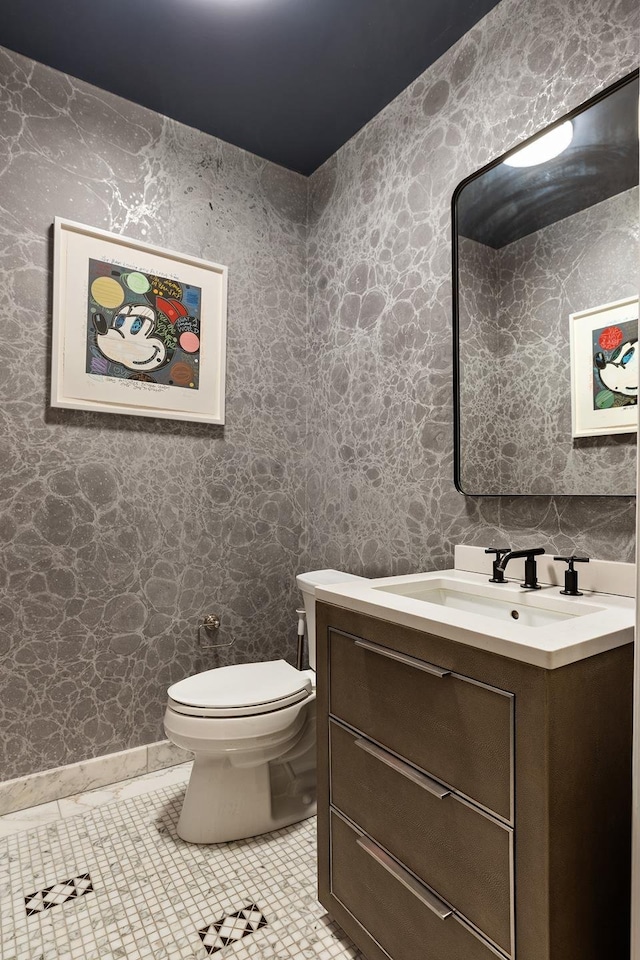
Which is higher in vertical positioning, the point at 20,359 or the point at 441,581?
the point at 20,359

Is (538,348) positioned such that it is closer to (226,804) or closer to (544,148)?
(544,148)

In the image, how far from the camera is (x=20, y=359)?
73.4 inches

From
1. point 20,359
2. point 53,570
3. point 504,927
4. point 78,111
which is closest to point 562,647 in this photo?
point 504,927

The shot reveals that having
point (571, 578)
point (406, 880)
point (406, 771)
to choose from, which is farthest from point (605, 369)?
point (406, 880)

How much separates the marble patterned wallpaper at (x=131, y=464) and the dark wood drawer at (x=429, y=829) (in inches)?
43.1

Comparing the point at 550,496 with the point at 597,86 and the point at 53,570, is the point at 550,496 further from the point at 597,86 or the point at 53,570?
the point at 53,570

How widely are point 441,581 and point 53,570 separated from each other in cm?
135

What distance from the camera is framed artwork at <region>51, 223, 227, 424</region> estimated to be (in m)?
1.93

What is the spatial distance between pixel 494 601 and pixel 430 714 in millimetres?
515

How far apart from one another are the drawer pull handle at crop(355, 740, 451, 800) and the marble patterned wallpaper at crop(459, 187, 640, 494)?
81cm

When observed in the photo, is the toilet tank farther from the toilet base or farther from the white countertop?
the white countertop

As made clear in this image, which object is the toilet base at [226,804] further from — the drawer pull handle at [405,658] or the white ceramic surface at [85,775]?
the drawer pull handle at [405,658]

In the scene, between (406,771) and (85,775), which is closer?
(406,771)

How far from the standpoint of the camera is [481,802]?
93 centimetres
